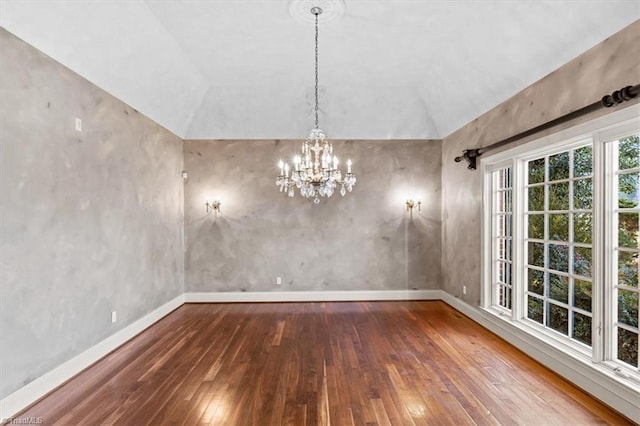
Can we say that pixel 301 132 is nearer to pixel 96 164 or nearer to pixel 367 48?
pixel 367 48

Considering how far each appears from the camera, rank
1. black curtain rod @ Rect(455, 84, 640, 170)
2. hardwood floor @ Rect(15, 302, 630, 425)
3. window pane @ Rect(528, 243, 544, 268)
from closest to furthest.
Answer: black curtain rod @ Rect(455, 84, 640, 170), hardwood floor @ Rect(15, 302, 630, 425), window pane @ Rect(528, 243, 544, 268)

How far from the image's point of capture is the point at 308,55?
14.3ft

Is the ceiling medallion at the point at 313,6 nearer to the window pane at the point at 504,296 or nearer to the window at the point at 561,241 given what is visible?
the window at the point at 561,241

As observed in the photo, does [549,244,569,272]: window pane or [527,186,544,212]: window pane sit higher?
[527,186,544,212]: window pane

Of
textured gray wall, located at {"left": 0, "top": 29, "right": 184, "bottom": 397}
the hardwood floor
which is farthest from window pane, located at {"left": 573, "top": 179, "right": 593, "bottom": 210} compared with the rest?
textured gray wall, located at {"left": 0, "top": 29, "right": 184, "bottom": 397}

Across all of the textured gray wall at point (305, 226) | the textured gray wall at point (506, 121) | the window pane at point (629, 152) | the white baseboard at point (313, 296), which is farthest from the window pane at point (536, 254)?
the white baseboard at point (313, 296)

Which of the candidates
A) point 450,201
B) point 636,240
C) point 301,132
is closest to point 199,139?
point 301,132

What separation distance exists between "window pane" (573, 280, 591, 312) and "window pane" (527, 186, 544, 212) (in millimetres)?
912

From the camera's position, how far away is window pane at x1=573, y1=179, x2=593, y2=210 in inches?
121

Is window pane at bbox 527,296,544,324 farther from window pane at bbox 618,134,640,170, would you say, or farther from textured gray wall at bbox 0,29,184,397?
textured gray wall at bbox 0,29,184,397

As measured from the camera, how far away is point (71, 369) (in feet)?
10.3

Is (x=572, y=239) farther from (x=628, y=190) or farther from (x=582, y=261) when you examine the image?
(x=628, y=190)

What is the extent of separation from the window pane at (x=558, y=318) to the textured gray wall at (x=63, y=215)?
16.1ft

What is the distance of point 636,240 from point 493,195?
196cm
